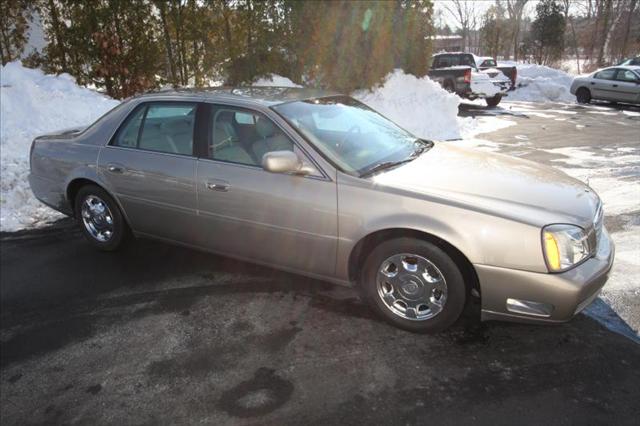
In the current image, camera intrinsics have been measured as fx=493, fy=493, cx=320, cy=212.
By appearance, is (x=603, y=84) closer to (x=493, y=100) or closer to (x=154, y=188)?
(x=493, y=100)

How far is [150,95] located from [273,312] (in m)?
2.27

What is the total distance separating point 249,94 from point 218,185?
85 cm

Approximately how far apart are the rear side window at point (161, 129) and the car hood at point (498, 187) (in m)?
1.69

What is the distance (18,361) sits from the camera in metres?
3.18

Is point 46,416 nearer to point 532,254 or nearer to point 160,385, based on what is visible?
point 160,385

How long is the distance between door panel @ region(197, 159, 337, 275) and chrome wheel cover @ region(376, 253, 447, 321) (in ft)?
1.30

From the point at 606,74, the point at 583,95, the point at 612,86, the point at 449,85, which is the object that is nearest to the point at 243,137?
the point at 449,85

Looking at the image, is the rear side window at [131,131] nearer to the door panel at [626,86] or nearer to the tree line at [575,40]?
the door panel at [626,86]

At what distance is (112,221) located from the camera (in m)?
4.60

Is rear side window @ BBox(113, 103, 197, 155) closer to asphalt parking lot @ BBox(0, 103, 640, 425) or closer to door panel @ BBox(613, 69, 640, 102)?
asphalt parking lot @ BBox(0, 103, 640, 425)

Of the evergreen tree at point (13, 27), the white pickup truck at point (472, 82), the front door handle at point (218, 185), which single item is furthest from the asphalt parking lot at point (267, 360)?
the white pickup truck at point (472, 82)

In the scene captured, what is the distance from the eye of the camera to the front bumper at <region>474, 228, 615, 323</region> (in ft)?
9.07

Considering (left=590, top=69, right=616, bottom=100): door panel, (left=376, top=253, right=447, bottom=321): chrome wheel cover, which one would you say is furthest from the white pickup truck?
(left=376, top=253, right=447, bottom=321): chrome wheel cover

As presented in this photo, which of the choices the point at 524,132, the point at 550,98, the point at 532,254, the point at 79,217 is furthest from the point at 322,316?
the point at 550,98
